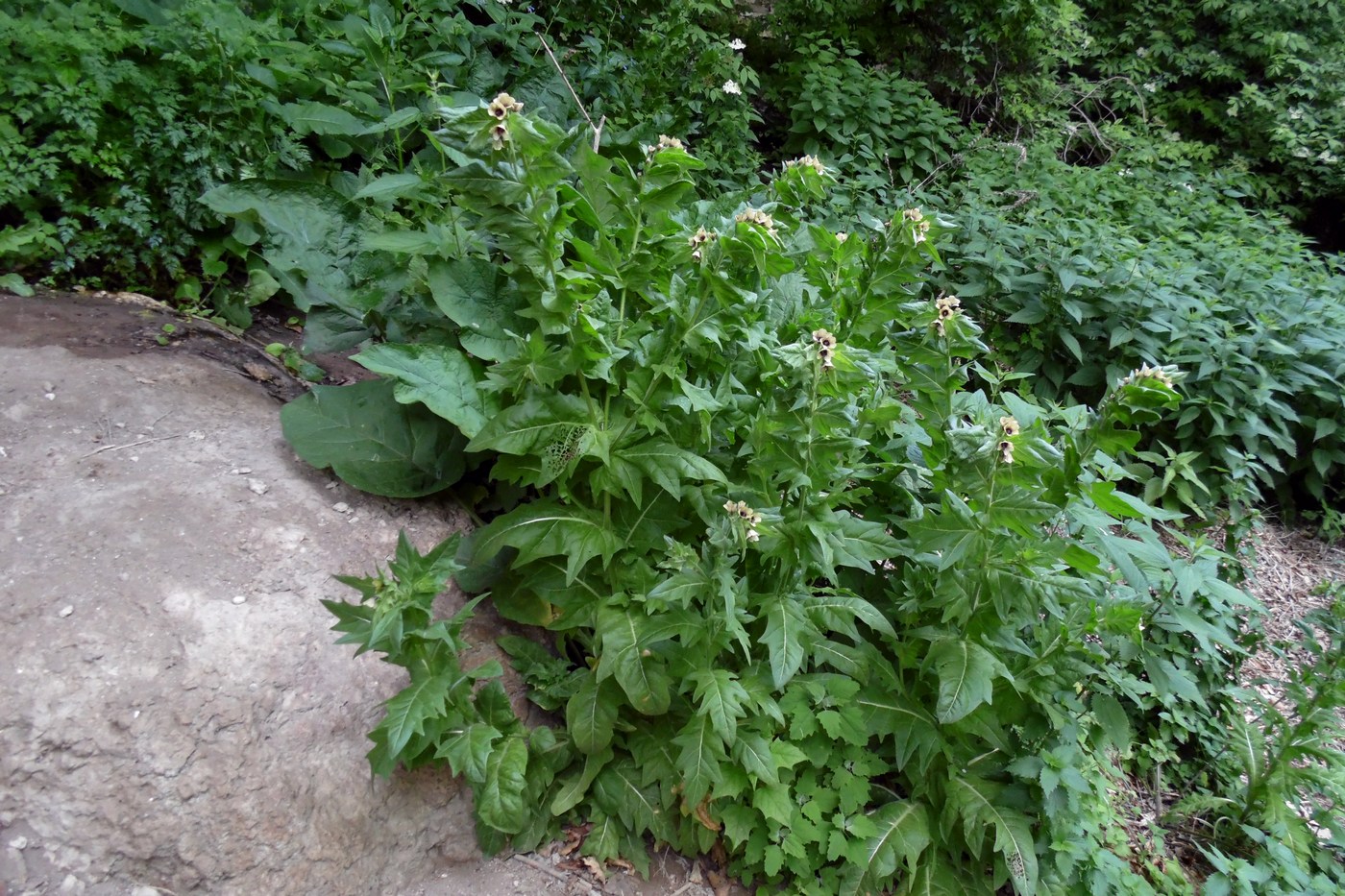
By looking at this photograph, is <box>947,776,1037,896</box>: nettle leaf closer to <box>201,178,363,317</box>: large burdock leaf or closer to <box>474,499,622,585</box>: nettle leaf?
<box>474,499,622,585</box>: nettle leaf

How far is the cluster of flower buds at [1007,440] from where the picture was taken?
7.06ft

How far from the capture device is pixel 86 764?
7.30ft

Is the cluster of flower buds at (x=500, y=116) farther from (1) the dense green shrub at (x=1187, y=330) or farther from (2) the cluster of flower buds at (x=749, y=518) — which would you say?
(1) the dense green shrub at (x=1187, y=330)

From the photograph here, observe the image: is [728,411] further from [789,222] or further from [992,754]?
[992,754]

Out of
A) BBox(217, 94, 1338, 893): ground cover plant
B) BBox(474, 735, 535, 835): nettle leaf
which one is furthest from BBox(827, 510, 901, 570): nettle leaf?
BBox(474, 735, 535, 835): nettle leaf

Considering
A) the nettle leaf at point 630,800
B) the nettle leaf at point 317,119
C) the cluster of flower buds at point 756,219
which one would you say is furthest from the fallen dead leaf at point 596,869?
the nettle leaf at point 317,119

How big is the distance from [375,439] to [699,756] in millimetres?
1655

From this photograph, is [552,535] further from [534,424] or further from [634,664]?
[634,664]

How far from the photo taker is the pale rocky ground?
2.22 m

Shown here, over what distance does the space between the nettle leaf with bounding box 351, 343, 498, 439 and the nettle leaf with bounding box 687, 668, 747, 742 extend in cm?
109

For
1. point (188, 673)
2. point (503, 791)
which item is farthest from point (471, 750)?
point (188, 673)

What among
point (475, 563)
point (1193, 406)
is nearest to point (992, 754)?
point (475, 563)

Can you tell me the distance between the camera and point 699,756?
2.40 meters

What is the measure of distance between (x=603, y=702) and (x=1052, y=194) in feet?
18.2
